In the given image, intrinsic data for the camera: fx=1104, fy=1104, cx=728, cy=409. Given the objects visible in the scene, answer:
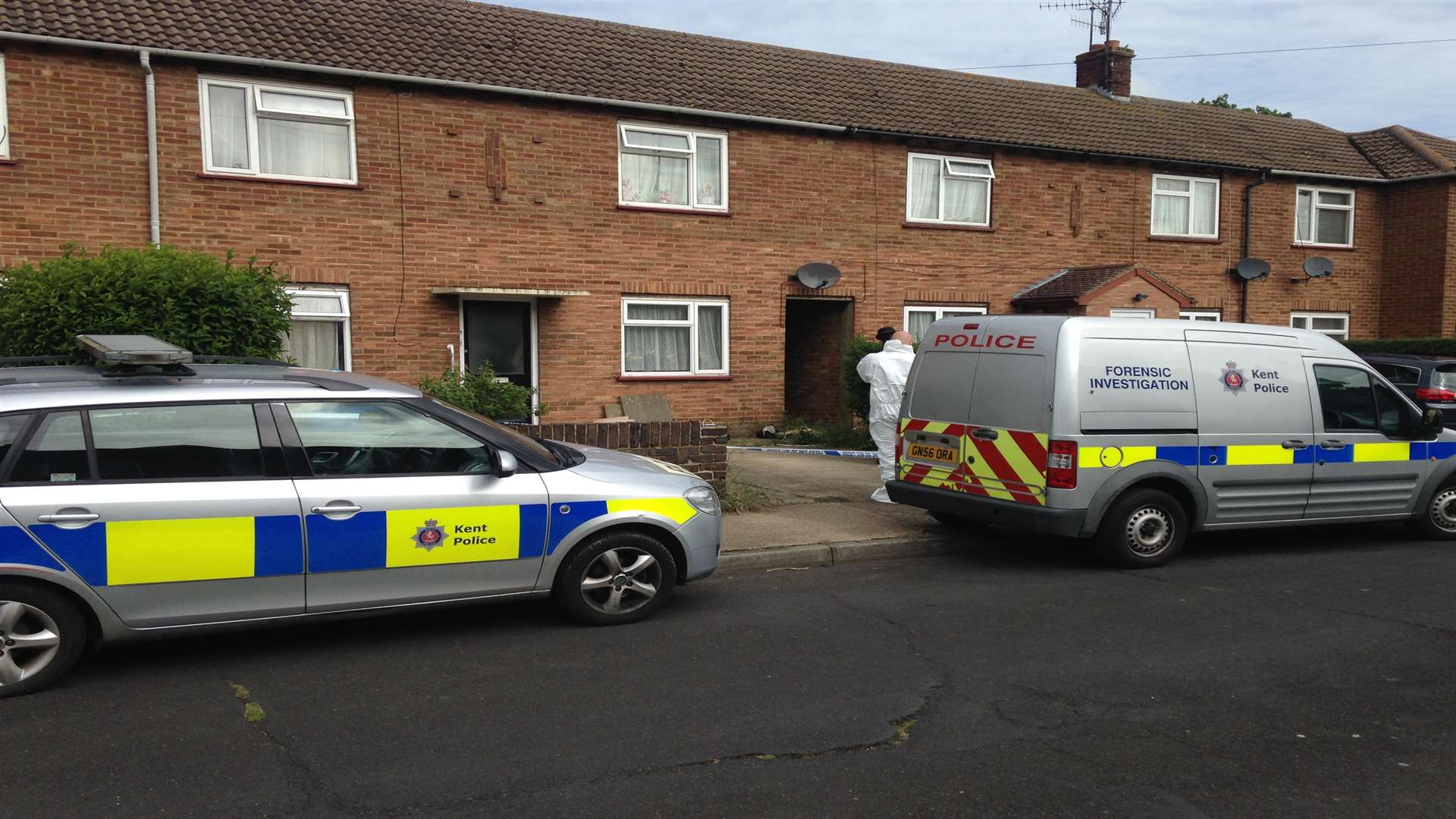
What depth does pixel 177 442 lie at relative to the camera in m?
5.31

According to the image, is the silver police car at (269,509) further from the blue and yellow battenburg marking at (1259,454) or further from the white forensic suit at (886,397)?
the white forensic suit at (886,397)

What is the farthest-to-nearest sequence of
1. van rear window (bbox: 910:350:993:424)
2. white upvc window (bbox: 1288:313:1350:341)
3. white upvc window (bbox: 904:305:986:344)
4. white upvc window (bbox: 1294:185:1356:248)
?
white upvc window (bbox: 1288:313:1350:341), white upvc window (bbox: 1294:185:1356:248), white upvc window (bbox: 904:305:986:344), van rear window (bbox: 910:350:993:424)

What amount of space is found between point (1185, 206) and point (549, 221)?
11764 millimetres

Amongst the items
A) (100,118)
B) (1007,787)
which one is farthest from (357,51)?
(1007,787)

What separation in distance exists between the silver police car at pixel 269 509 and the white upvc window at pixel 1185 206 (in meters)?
15.8

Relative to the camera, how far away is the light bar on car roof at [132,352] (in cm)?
541

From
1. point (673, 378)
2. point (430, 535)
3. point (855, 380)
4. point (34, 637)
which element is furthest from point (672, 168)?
point (34, 637)

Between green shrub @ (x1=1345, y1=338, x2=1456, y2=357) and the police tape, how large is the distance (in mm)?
9099

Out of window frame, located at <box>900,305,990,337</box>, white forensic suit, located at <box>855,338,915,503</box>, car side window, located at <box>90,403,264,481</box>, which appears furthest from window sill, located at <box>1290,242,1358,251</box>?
car side window, located at <box>90,403,264,481</box>

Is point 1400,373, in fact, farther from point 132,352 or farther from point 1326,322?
point 132,352

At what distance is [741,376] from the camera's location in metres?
16.3

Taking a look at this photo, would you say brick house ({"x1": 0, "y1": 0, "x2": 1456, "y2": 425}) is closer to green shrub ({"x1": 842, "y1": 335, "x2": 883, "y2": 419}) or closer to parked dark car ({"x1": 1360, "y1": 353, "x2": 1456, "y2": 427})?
green shrub ({"x1": 842, "y1": 335, "x2": 883, "y2": 419})

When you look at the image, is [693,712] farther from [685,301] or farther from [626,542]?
[685,301]

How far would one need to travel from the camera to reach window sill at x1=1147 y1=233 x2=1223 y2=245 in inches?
763
